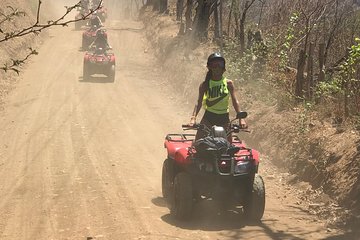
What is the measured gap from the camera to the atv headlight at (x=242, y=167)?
6461mm

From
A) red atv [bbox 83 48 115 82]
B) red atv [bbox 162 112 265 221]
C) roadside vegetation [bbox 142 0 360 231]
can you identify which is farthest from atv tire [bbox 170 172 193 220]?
red atv [bbox 83 48 115 82]

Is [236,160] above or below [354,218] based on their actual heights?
above

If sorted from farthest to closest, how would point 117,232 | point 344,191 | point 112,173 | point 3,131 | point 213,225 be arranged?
point 3,131 → point 112,173 → point 344,191 → point 213,225 → point 117,232

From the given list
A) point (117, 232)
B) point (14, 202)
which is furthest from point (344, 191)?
point (14, 202)

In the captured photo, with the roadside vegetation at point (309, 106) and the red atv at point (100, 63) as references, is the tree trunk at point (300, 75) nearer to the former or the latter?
the roadside vegetation at point (309, 106)

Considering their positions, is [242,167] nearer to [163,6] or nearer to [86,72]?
[86,72]

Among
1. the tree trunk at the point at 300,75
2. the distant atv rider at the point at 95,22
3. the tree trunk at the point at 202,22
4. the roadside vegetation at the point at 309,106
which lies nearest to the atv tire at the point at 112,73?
the tree trunk at the point at 202,22

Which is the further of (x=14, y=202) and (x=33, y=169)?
(x=33, y=169)

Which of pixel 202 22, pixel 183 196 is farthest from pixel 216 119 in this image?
pixel 202 22

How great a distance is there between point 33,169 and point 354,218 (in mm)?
5498

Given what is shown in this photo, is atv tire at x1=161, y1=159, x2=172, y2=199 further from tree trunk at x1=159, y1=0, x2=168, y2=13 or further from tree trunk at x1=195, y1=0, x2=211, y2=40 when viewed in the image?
tree trunk at x1=159, y1=0, x2=168, y2=13

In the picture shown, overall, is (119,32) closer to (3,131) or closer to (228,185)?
(3,131)

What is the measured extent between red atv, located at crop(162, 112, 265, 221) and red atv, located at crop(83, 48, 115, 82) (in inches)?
482

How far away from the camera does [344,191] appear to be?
7484 mm
